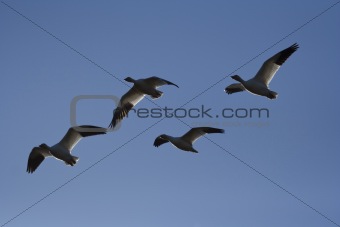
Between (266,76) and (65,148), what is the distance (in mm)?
4854

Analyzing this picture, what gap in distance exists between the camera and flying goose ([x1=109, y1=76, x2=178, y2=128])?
39.8 feet

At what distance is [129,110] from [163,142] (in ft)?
3.75

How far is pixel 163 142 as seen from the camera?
1315 cm

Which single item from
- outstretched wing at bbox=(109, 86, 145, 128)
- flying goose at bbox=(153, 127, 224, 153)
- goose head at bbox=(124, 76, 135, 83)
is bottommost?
flying goose at bbox=(153, 127, 224, 153)

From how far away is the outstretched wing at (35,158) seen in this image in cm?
1308

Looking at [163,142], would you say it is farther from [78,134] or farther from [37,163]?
[37,163]

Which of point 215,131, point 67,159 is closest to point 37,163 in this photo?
point 67,159

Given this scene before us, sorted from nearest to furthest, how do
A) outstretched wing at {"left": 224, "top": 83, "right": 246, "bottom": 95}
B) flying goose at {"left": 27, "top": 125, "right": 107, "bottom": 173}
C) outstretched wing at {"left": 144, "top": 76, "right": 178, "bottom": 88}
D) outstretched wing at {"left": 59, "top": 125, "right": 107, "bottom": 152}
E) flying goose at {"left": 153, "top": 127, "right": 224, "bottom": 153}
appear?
1. outstretched wing at {"left": 144, "top": 76, "right": 178, "bottom": 88}
2. flying goose at {"left": 153, "top": 127, "right": 224, "bottom": 153}
3. flying goose at {"left": 27, "top": 125, "right": 107, "bottom": 173}
4. outstretched wing at {"left": 59, "top": 125, "right": 107, "bottom": 152}
5. outstretched wing at {"left": 224, "top": 83, "right": 246, "bottom": 95}

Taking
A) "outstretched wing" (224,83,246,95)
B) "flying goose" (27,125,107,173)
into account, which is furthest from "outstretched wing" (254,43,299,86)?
"flying goose" (27,125,107,173)

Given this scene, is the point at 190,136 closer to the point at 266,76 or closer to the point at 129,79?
the point at 129,79

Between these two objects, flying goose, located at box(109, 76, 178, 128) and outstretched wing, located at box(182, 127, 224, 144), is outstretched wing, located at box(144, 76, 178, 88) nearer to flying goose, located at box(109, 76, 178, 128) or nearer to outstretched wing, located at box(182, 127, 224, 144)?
flying goose, located at box(109, 76, 178, 128)

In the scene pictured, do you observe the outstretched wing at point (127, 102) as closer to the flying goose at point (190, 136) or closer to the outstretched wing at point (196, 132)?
the flying goose at point (190, 136)

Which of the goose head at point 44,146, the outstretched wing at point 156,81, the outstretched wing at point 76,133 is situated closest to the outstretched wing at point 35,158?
the goose head at point 44,146

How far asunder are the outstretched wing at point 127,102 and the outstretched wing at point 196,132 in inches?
55.9
